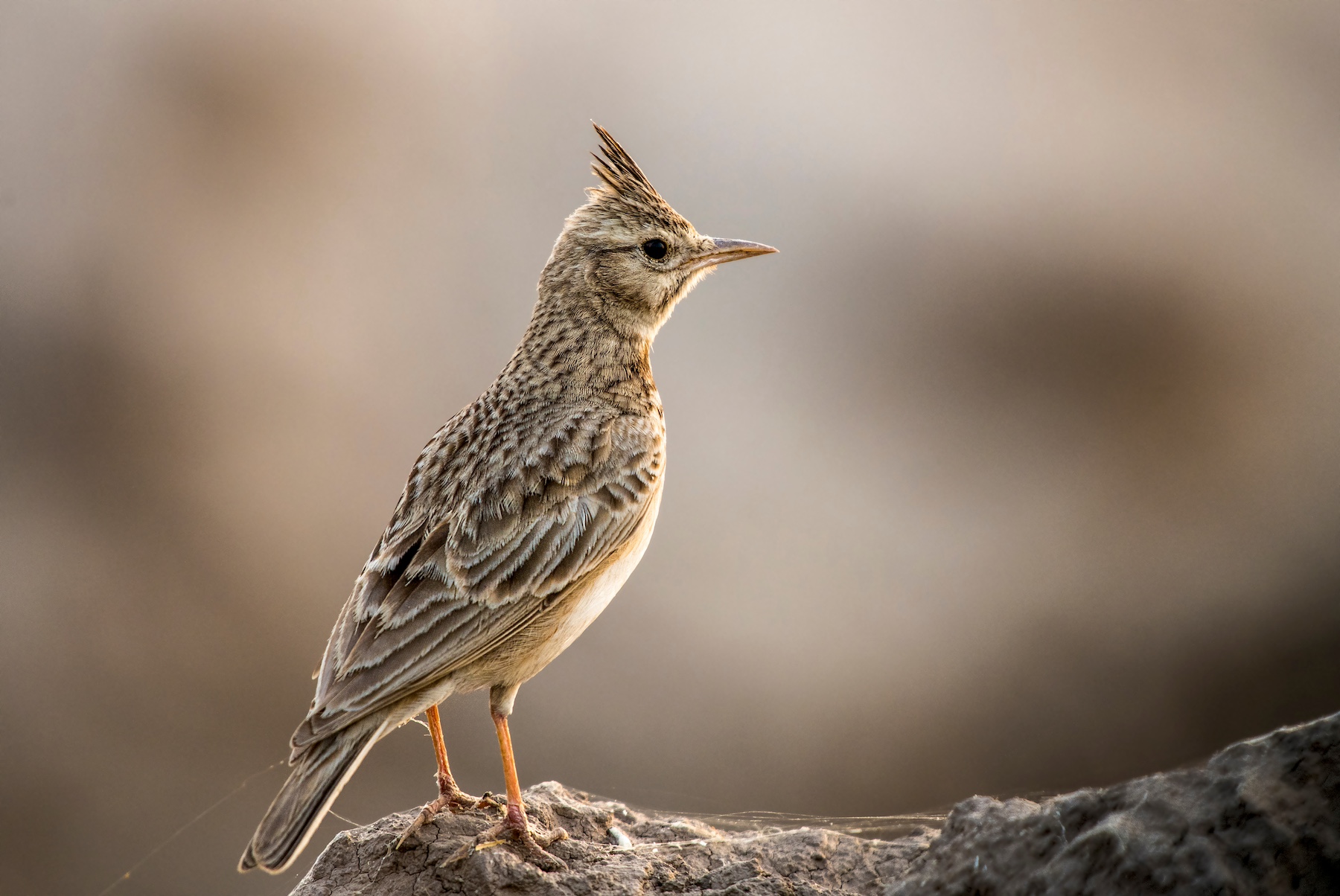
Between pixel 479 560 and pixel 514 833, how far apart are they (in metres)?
0.80

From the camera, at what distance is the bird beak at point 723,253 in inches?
144

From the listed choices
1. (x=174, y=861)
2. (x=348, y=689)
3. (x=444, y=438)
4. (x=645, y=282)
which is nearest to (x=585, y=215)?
(x=645, y=282)

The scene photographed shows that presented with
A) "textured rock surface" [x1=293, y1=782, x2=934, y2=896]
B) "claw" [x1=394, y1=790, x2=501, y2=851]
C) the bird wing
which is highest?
the bird wing

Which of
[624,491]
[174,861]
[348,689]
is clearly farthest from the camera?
[174,861]

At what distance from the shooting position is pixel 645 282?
144 inches

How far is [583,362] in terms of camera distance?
11.8 ft

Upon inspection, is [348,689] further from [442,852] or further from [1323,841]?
[1323,841]

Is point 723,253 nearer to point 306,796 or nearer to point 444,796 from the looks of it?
point 444,796

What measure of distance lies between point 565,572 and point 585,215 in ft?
4.55

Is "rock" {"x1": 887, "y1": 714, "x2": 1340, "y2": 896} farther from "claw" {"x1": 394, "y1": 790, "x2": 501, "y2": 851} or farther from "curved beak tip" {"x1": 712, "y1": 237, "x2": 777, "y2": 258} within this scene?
"curved beak tip" {"x1": 712, "y1": 237, "x2": 777, "y2": 258}

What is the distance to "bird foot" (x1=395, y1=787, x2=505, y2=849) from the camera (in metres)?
3.07

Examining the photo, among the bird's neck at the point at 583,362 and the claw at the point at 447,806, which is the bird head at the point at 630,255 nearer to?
the bird's neck at the point at 583,362

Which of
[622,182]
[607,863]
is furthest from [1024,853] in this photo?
[622,182]

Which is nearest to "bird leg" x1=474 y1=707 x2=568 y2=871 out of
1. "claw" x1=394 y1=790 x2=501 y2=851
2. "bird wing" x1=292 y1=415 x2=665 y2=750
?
"claw" x1=394 y1=790 x2=501 y2=851
